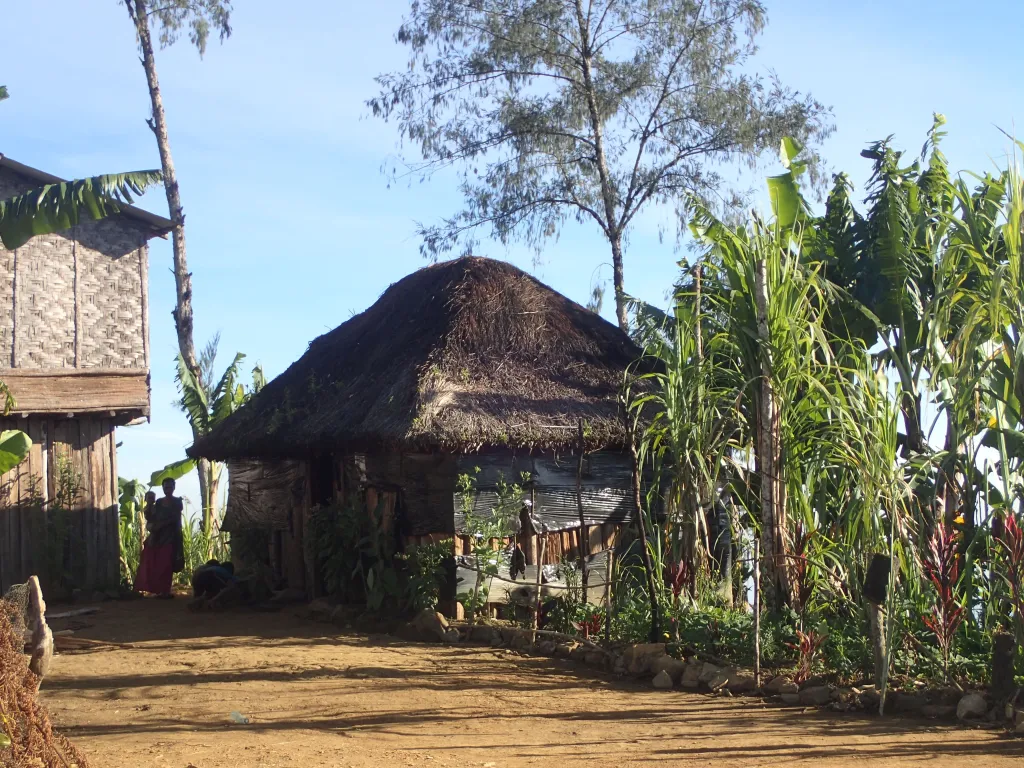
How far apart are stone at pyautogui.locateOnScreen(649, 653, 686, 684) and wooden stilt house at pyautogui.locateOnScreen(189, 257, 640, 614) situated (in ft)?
7.76

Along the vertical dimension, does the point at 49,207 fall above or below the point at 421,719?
above

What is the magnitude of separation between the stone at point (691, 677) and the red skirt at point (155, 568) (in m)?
7.70

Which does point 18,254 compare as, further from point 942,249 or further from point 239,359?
point 942,249

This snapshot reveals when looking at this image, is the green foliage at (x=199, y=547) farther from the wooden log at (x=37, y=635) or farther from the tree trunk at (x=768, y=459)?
the tree trunk at (x=768, y=459)

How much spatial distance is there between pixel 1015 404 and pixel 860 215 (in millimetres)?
3329

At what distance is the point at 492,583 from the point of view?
29.0ft

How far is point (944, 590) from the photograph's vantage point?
5.58 m

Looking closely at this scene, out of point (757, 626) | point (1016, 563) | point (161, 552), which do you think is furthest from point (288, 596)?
point (1016, 563)

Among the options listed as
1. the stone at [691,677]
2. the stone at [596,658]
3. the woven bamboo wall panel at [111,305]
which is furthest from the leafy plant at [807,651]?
the woven bamboo wall panel at [111,305]

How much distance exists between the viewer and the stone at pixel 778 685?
6.01 m

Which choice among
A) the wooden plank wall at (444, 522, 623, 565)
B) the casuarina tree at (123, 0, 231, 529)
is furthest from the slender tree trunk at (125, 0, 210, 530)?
the wooden plank wall at (444, 522, 623, 565)

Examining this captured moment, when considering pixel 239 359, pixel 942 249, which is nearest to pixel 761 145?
pixel 942 249

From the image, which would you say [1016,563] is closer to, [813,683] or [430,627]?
[813,683]

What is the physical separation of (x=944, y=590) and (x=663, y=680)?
1.88m
